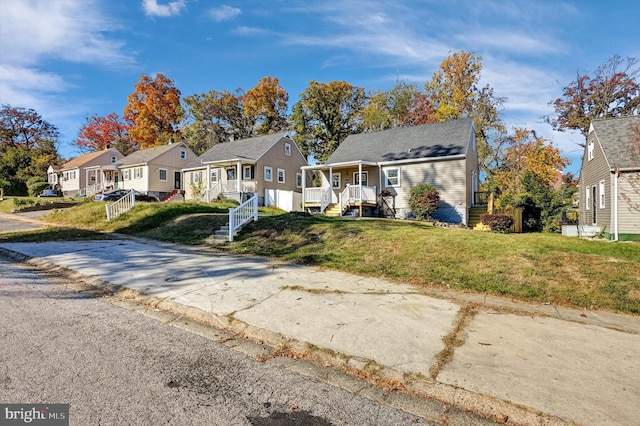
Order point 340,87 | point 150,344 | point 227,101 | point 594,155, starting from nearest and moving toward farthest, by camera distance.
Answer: point 150,344, point 594,155, point 340,87, point 227,101

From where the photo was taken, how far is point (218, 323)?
4.37 meters

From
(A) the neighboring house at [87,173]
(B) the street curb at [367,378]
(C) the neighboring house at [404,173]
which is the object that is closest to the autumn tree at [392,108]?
(C) the neighboring house at [404,173]

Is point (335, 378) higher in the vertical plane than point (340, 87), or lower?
lower

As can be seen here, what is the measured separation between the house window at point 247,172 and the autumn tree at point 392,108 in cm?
1518

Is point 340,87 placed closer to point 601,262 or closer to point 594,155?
point 594,155

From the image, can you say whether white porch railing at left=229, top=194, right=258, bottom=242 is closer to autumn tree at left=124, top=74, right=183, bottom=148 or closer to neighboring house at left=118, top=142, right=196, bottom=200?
neighboring house at left=118, top=142, right=196, bottom=200

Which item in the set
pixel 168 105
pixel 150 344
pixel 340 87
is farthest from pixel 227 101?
pixel 150 344

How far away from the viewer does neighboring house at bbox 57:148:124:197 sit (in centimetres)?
4231

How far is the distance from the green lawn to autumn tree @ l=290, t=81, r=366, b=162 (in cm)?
2817

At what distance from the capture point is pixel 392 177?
69.5 feet

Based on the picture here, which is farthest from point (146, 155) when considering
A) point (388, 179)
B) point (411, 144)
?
point (411, 144)

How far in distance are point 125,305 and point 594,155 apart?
67.2ft

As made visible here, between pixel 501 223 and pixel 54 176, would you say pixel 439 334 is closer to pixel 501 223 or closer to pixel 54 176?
pixel 501 223

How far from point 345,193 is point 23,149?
5207 centimetres
